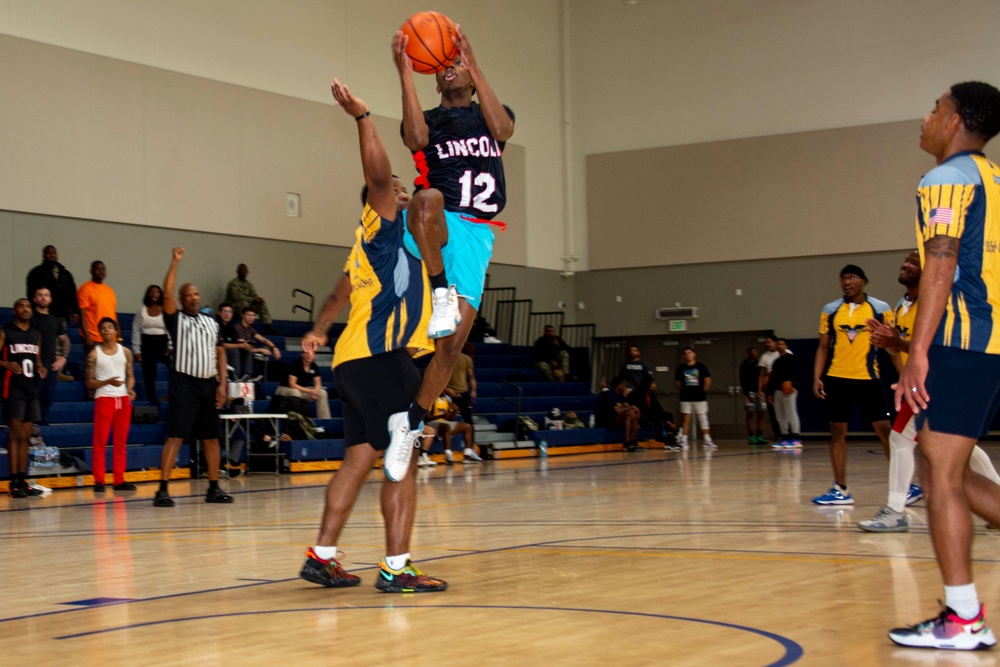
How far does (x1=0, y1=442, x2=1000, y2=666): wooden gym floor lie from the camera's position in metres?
3.59

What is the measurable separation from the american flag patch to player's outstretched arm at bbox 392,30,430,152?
2527 millimetres

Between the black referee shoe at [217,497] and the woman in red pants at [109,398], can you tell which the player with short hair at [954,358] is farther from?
the woman in red pants at [109,398]

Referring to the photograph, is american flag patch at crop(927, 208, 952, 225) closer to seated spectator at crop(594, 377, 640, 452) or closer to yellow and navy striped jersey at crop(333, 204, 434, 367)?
yellow and navy striped jersey at crop(333, 204, 434, 367)

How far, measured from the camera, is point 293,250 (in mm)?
20578

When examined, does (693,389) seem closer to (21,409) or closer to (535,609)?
(21,409)

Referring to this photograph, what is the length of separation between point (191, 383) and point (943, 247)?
746cm

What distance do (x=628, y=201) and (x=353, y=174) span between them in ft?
23.4

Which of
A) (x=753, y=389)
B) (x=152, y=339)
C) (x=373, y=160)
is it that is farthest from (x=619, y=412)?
(x=373, y=160)

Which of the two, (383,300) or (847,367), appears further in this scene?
(847,367)

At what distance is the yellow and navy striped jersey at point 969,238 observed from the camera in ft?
11.9

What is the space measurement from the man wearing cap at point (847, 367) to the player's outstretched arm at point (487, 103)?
3.88m

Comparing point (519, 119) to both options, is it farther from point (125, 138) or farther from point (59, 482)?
point (59, 482)

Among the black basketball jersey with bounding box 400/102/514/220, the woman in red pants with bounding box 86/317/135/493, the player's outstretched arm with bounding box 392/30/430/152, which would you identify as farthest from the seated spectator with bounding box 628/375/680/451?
the player's outstretched arm with bounding box 392/30/430/152

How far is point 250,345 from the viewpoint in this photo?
52.9ft
